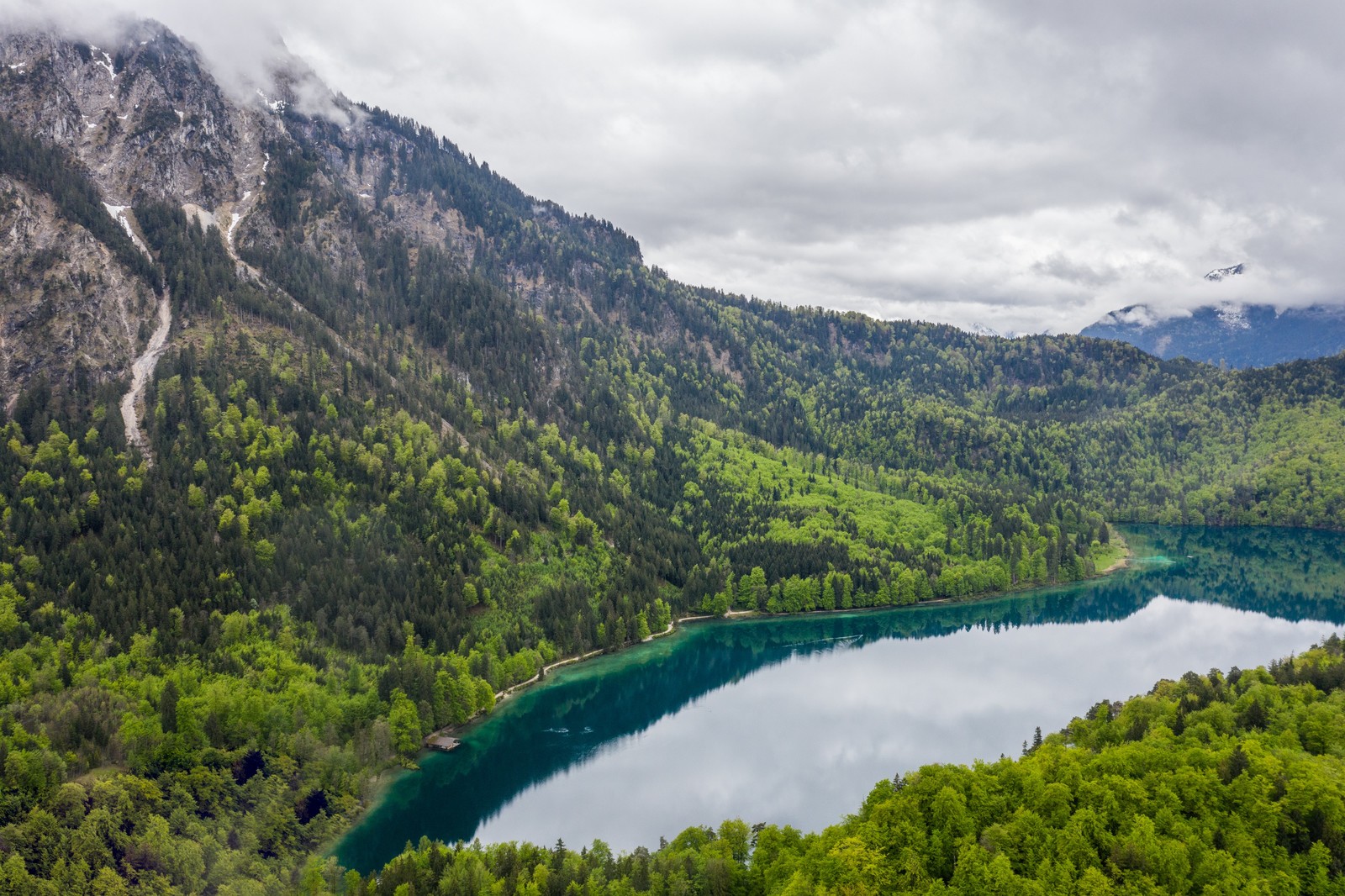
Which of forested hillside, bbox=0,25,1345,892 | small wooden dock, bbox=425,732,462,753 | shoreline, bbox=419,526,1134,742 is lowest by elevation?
small wooden dock, bbox=425,732,462,753

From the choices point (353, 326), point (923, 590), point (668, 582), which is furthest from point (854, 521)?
point (353, 326)

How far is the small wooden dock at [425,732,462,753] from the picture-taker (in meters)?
96.3

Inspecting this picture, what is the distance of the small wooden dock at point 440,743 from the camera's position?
9631 centimetres

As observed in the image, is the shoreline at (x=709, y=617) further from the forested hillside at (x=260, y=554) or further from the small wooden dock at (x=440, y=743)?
the forested hillside at (x=260, y=554)

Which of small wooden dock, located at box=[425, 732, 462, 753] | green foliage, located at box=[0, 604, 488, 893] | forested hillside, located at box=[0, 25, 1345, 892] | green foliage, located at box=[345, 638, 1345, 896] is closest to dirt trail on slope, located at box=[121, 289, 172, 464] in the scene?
forested hillside, located at box=[0, 25, 1345, 892]

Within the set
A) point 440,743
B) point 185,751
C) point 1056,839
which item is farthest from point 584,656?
point 1056,839

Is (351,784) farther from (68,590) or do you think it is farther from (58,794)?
(68,590)

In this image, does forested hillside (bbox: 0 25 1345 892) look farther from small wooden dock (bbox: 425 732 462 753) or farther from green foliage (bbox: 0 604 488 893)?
small wooden dock (bbox: 425 732 462 753)

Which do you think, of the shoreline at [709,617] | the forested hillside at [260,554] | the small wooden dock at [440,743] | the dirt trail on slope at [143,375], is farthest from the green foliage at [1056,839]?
the dirt trail on slope at [143,375]

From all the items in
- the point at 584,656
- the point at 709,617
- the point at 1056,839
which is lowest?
the point at 584,656

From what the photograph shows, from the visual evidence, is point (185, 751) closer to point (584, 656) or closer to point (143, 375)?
point (584, 656)

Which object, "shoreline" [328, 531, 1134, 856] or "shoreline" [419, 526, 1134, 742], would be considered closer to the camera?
"shoreline" [328, 531, 1134, 856]

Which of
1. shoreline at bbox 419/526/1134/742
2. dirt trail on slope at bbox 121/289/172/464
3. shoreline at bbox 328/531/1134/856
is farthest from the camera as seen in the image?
dirt trail on slope at bbox 121/289/172/464

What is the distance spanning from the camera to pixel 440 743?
317 feet
